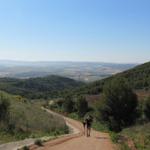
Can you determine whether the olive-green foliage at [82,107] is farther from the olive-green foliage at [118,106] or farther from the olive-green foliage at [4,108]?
the olive-green foliage at [4,108]

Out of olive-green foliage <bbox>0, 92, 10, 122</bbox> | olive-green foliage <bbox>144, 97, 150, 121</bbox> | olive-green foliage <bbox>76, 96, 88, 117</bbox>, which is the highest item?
olive-green foliage <bbox>0, 92, 10, 122</bbox>

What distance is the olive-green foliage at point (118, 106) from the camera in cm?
4416

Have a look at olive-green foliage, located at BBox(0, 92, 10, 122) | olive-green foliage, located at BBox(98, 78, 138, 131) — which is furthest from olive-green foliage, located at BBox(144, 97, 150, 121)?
olive-green foliage, located at BBox(0, 92, 10, 122)

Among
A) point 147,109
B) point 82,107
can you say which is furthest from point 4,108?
point 82,107

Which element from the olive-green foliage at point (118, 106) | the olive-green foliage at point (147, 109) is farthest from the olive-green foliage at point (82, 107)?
the olive-green foliage at point (118, 106)

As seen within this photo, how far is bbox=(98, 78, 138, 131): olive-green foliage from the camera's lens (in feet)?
145

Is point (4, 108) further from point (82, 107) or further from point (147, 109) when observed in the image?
point (82, 107)

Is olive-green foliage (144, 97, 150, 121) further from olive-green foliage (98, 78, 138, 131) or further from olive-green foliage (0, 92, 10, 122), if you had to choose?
olive-green foliage (0, 92, 10, 122)

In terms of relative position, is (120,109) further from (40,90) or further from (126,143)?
(40,90)

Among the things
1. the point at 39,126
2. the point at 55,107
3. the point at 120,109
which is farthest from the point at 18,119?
the point at 55,107

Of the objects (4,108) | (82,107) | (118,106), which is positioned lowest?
(82,107)

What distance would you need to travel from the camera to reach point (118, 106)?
1738 inches

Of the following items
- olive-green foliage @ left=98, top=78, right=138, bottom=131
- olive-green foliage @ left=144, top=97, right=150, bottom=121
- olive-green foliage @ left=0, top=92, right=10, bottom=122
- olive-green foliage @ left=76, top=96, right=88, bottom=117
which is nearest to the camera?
olive-green foliage @ left=0, top=92, right=10, bottom=122

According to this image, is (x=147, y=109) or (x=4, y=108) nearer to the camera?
(x=4, y=108)
